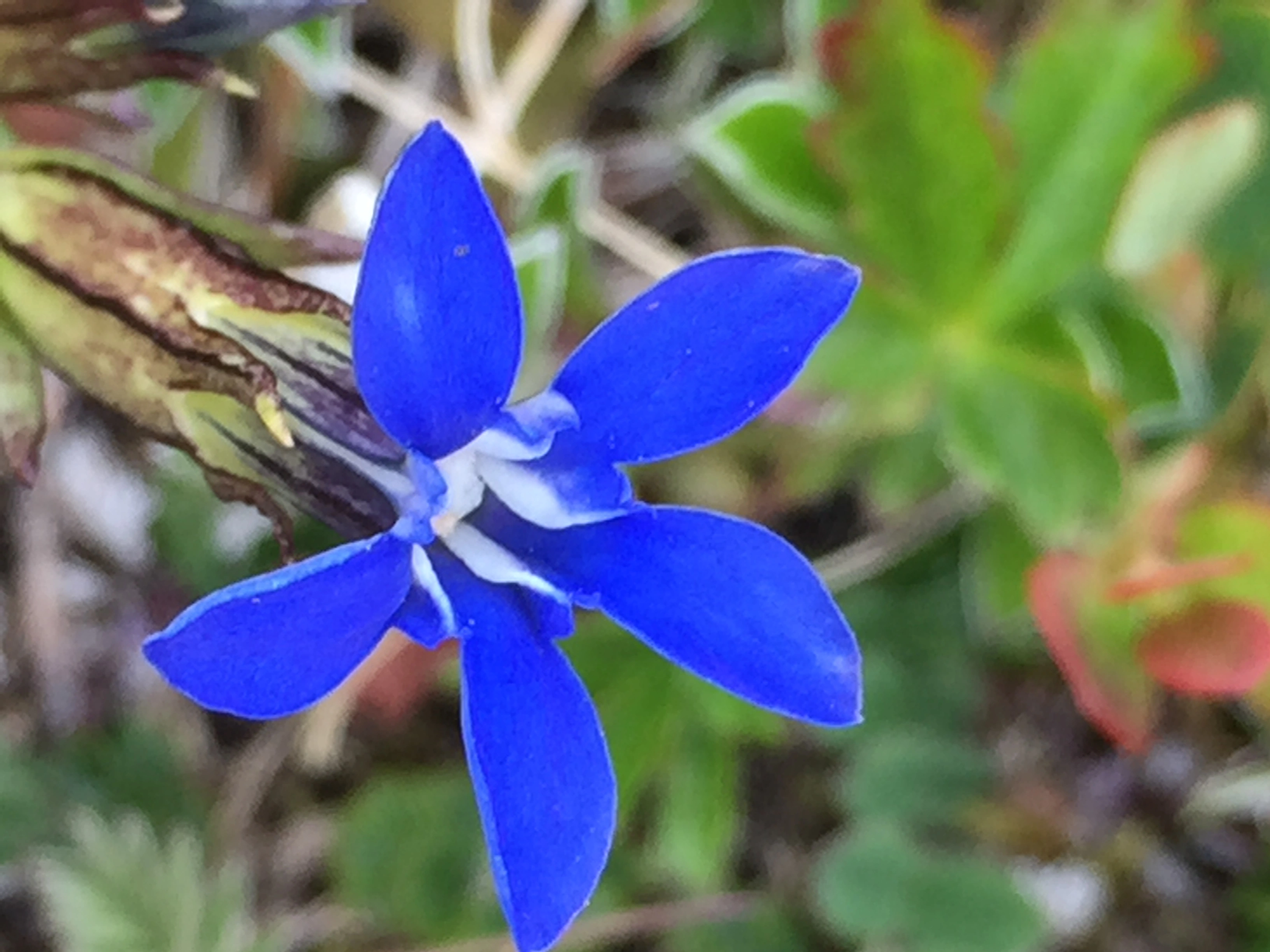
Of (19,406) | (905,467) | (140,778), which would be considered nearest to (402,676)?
(140,778)

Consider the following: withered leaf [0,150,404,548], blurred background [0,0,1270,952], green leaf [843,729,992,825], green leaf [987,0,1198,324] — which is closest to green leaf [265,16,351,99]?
blurred background [0,0,1270,952]

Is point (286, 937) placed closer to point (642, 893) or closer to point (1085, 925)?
point (642, 893)

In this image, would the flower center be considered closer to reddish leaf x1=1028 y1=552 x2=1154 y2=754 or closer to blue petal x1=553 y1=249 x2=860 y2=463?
blue petal x1=553 y1=249 x2=860 y2=463

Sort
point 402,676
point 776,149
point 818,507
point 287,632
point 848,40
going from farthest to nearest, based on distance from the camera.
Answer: point 818,507 < point 402,676 < point 776,149 < point 848,40 < point 287,632

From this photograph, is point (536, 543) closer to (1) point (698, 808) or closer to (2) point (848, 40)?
(2) point (848, 40)

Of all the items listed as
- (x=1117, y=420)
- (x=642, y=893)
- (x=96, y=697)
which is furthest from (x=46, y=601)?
(x=1117, y=420)

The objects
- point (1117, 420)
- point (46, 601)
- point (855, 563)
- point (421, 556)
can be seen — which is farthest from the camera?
point (46, 601)
